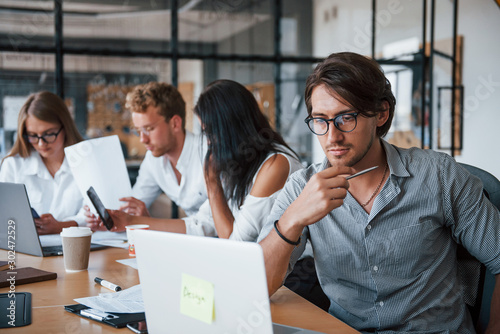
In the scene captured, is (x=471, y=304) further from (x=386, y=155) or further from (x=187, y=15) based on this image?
(x=187, y=15)

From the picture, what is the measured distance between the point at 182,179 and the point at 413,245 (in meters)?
1.58

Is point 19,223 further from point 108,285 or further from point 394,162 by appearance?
Result: point 394,162

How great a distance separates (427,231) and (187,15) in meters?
3.41

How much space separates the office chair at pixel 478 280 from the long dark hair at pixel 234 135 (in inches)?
35.9

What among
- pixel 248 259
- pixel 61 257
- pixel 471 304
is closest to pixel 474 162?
pixel 471 304

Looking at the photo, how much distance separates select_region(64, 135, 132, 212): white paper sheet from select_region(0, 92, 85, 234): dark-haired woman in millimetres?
435

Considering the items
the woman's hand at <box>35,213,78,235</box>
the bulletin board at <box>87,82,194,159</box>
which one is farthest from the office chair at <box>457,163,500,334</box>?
the bulletin board at <box>87,82,194,159</box>

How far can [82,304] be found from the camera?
1316 millimetres

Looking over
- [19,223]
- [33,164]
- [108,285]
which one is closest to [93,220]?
[19,223]

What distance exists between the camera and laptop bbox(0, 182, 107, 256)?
74.2 inches

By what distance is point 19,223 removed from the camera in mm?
1950

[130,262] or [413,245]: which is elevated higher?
[413,245]

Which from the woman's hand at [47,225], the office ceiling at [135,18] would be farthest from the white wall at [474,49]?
the woman's hand at [47,225]

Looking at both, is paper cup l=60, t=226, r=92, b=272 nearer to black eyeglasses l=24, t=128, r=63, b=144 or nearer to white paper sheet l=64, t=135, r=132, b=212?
white paper sheet l=64, t=135, r=132, b=212
